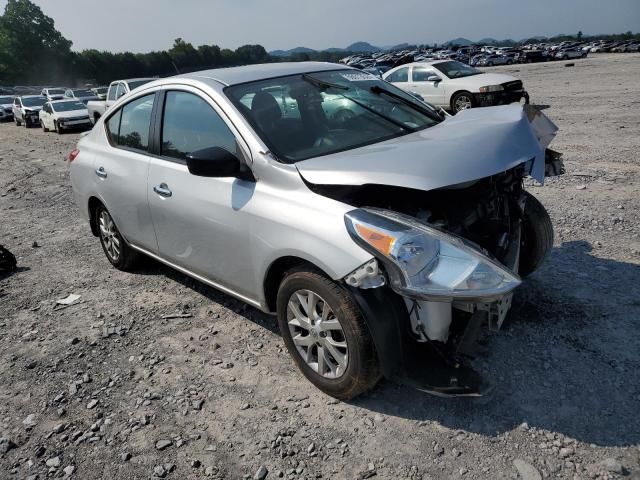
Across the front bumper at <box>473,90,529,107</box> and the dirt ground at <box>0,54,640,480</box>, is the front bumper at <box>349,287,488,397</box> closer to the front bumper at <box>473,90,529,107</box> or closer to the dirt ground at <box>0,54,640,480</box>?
the dirt ground at <box>0,54,640,480</box>

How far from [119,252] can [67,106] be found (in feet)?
60.0

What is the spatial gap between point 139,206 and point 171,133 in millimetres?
697

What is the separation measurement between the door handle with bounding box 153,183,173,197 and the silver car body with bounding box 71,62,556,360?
0.7 inches

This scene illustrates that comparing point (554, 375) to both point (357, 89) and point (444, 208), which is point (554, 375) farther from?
point (357, 89)

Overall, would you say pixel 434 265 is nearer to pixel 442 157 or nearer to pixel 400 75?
pixel 442 157

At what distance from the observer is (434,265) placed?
2.44m

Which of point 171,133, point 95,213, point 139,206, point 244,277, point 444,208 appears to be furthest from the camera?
point 95,213

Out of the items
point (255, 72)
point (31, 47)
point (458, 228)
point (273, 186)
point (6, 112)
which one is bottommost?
point (6, 112)

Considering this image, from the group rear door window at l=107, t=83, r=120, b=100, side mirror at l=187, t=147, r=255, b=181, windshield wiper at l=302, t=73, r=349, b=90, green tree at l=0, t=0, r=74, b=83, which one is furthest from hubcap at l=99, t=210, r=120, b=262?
green tree at l=0, t=0, r=74, b=83

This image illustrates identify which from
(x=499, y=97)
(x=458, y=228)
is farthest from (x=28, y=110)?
(x=458, y=228)

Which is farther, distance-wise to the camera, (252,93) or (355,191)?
(252,93)

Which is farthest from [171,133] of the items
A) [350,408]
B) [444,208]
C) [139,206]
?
[350,408]

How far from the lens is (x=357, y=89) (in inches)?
155

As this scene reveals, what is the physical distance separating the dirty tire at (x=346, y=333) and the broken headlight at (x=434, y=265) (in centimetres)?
31
